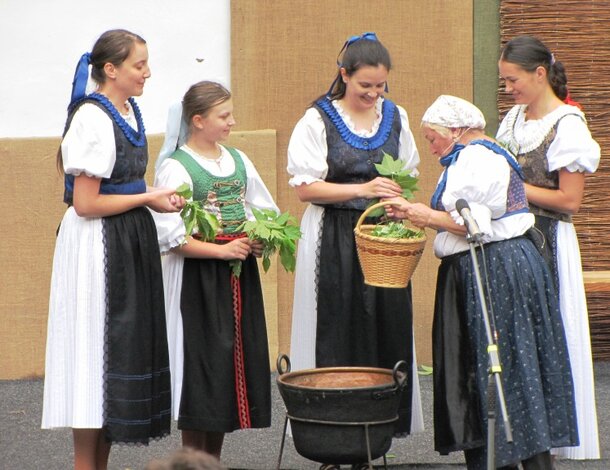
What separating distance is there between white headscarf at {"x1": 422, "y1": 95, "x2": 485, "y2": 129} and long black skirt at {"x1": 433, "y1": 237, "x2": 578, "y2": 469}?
1.69 ft

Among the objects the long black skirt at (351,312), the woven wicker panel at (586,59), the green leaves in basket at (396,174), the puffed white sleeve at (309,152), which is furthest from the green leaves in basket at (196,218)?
the woven wicker panel at (586,59)

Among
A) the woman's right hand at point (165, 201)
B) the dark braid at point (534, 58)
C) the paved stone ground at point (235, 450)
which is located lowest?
the paved stone ground at point (235, 450)

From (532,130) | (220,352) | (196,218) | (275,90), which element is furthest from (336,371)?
(275,90)

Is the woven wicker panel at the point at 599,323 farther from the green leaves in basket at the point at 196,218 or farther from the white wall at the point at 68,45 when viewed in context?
the green leaves in basket at the point at 196,218

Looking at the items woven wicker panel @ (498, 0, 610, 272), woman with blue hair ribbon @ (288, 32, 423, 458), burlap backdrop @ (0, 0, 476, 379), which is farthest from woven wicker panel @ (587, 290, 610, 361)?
woman with blue hair ribbon @ (288, 32, 423, 458)

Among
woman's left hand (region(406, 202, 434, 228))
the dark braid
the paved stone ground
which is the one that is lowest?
the paved stone ground

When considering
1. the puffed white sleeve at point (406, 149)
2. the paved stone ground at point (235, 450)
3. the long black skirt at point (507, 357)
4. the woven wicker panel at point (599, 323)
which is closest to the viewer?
the long black skirt at point (507, 357)

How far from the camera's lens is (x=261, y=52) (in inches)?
311

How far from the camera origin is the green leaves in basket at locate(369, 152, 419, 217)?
561cm

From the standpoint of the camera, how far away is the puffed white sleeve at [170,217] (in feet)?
18.0

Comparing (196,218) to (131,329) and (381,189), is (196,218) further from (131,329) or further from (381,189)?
(381,189)

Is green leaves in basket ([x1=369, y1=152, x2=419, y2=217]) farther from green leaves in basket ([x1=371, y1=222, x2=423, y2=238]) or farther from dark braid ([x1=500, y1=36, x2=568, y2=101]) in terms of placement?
dark braid ([x1=500, y1=36, x2=568, y2=101])

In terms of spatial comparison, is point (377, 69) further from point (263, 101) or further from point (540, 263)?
point (263, 101)

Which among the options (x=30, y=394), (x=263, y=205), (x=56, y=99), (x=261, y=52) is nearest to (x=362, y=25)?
(x=261, y=52)
